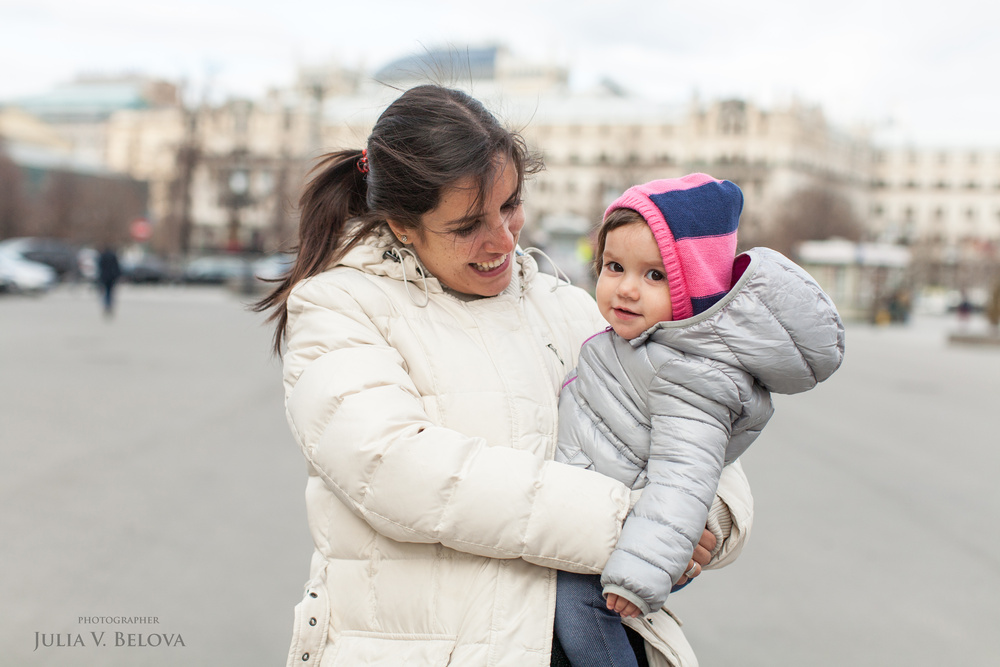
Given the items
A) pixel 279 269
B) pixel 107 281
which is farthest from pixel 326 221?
pixel 107 281

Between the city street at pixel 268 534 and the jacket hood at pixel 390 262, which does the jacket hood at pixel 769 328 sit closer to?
the jacket hood at pixel 390 262

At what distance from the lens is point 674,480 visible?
5.08ft

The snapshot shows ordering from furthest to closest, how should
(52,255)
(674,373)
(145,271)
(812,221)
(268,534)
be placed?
(812,221) < (145,271) < (52,255) < (268,534) < (674,373)

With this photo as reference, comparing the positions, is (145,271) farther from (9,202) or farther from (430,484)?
(430,484)

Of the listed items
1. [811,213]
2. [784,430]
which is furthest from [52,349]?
[811,213]

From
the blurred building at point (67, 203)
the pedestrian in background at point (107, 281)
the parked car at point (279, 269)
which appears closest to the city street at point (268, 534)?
the parked car at point (279, 269)

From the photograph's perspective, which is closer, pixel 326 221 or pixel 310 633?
pixel 310 633

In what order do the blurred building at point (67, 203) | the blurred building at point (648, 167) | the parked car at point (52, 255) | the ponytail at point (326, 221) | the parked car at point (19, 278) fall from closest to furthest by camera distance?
the ponytail at point (326, 221) → the parked car at point (19, 278) → the parked car at point (52, 255) → the blurred building at point (67, 203) → the blurred building at point (648, 167)

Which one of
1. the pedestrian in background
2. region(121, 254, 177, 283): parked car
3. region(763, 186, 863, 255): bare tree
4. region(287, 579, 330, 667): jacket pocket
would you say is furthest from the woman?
region(763, 186, 863, 255): bare tree

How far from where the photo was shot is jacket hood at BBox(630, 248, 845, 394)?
157cm

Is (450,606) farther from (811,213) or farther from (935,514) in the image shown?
(811,213)

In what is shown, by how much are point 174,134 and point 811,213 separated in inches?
2378

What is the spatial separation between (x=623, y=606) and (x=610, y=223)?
73 cm

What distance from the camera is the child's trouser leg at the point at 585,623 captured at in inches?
63.3
